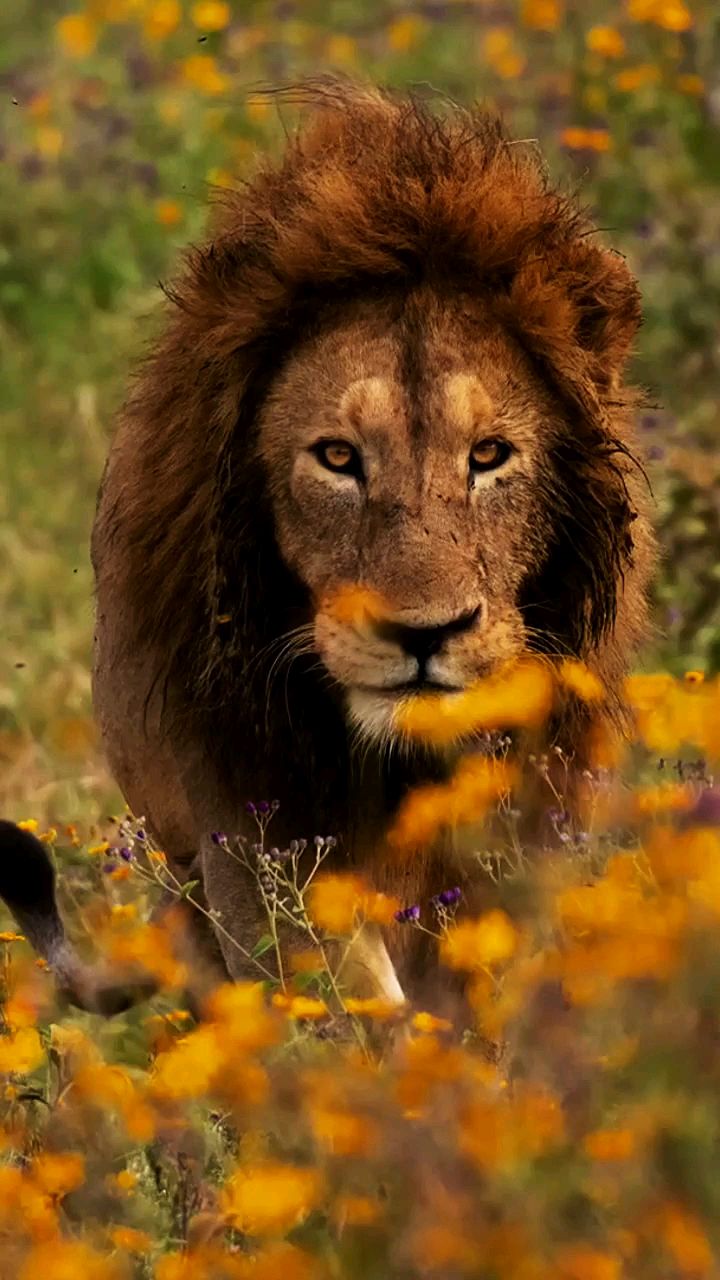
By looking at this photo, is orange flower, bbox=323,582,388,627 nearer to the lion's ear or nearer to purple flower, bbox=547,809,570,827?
→ purple flower, bbox=547,809,570,827

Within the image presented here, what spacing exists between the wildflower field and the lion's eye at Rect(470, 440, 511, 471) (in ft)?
1.10

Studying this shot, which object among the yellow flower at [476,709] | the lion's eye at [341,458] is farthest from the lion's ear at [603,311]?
the yellow flower at [476,709]

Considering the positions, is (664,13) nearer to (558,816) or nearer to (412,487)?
(412,487)

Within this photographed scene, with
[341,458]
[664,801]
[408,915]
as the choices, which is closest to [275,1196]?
[664,801]

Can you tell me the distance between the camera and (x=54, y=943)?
4.21 metres

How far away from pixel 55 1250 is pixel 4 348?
6.47m

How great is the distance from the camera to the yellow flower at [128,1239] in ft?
8.92

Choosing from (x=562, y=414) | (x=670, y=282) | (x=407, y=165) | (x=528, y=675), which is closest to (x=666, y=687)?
(x=528, y=675)

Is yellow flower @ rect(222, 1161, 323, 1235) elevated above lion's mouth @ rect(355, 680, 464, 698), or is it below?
below

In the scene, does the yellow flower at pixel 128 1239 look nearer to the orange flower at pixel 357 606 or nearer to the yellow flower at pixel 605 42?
the orange flower at pixel 357 606

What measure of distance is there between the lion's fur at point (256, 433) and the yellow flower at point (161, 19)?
5862 millimetres

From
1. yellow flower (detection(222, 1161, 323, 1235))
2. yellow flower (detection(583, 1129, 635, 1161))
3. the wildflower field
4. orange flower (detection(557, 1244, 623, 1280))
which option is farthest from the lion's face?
orange flower (detection(557, 1244, 623, 1280))

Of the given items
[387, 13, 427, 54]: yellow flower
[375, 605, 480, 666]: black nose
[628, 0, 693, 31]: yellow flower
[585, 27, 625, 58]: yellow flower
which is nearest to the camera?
[375, 605, 480, 666]: black nose

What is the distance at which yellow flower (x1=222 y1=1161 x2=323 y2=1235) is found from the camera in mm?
2381
